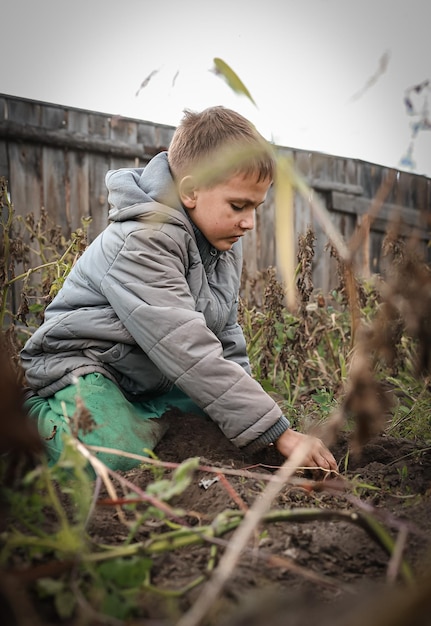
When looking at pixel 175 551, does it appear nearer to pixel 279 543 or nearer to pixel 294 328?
pixel 279 543

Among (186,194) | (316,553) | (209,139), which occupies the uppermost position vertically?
(209,139)

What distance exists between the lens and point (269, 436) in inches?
76.8

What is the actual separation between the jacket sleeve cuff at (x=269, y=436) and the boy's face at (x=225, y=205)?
0.71 metres

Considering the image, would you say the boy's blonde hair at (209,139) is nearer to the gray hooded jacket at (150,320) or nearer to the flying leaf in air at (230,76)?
the gray hooded jacket at (150,320)

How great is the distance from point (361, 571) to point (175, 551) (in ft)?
1.14

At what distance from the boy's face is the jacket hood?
0.07 metres

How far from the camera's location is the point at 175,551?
47.1 inches

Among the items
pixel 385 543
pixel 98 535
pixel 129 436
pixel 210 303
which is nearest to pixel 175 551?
pixel 98 535

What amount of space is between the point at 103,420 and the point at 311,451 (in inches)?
27.8

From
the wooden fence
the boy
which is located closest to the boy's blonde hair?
the boy

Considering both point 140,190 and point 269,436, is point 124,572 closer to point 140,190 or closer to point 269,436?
point 269,436

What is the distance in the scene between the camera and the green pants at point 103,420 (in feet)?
6.81

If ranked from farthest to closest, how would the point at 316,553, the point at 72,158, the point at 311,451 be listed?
the point at 72,158 < the point at 311,451 < the point at 316,553

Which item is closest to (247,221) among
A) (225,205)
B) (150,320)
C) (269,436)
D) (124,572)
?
(225,205)
